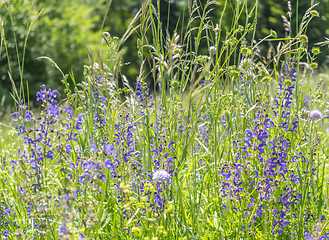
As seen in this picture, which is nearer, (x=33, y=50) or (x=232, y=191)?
(x=232, y=191)

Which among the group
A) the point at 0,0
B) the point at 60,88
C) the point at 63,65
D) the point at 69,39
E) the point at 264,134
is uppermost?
the point at 0,0

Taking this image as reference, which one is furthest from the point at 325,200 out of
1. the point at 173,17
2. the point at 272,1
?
the point at 272,1

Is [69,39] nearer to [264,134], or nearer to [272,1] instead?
[264,134]

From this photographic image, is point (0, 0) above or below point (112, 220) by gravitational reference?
above

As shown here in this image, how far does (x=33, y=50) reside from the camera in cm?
1064

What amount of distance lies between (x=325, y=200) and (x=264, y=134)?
2.84 ft

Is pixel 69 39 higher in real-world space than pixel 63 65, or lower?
higher

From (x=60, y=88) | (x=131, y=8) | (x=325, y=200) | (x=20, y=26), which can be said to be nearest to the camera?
(x=325, y=200)

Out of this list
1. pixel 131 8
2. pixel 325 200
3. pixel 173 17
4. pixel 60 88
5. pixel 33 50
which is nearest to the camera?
pixel 325 200

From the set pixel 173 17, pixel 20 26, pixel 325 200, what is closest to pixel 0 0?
pixel 325 200

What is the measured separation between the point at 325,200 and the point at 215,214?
79cm

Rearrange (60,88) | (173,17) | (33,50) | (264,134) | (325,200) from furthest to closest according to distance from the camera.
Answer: (173,17), (60,88), (33,50), (325,200), (264,134)

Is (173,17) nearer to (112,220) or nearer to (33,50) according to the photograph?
(33,50)

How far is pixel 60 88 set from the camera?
11555 mm
